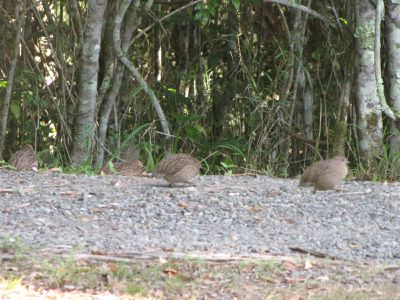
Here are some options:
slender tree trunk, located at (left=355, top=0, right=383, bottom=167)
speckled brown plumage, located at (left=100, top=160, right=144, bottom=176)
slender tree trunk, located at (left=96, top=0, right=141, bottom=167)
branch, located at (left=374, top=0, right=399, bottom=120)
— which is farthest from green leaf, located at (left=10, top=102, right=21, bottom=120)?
branch, located at (left=374, top=0, right=399, bottom=120)

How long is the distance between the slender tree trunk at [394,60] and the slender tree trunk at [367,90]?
0.88 ft

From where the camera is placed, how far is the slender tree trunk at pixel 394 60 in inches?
516

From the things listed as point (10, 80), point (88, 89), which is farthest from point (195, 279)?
point (10, 80)

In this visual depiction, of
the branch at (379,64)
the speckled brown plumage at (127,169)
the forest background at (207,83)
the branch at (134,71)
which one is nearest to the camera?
the speckled brown plumage at (127,169)

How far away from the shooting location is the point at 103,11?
12891mm

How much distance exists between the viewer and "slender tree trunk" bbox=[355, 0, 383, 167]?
12.9 m

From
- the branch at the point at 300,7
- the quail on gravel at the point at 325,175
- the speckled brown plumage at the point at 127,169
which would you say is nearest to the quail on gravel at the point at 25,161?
the speckled brown plumage at the point at 127,169

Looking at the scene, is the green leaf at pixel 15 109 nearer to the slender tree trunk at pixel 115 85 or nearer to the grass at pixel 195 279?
the slender tree trunk at pixel 115 85

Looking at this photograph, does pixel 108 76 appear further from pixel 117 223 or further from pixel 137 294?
pixel 137 294

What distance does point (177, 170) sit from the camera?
32.2 feet

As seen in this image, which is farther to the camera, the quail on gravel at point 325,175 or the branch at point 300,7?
the branch at point 300,7

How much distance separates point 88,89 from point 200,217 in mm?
4933

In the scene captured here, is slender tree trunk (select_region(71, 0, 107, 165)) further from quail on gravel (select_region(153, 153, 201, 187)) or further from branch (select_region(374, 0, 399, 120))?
branch (select_region(374, 0, 399, 120))

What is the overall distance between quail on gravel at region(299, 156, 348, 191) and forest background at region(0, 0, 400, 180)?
1939mm
